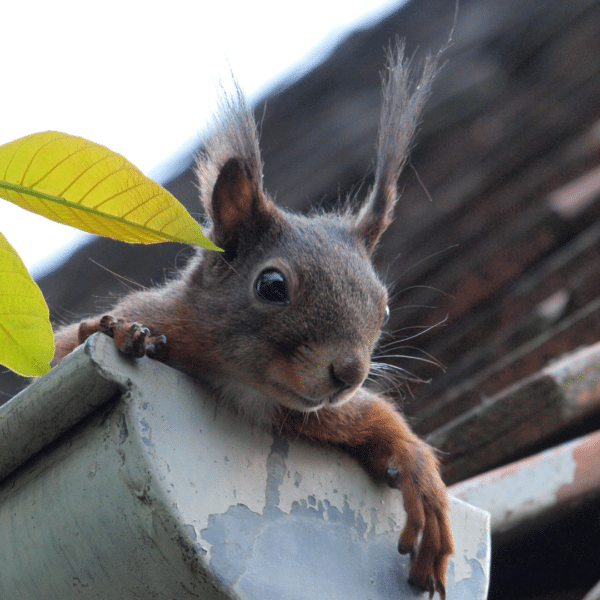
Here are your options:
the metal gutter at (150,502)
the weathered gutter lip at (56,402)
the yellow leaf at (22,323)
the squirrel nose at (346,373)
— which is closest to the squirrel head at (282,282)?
the squirrel nose at (346,373)

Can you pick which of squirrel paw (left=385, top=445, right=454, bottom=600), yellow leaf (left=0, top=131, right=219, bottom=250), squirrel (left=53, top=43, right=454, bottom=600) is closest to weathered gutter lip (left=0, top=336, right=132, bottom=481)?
squirrel (left=53, top=43, right=454, bottom=600)

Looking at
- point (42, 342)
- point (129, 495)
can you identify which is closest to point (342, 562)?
point (129, 495)

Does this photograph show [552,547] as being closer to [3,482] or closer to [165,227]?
[3,482]

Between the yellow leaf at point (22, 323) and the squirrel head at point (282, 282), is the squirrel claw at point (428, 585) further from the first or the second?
the yellow leaf at point (22, 323)

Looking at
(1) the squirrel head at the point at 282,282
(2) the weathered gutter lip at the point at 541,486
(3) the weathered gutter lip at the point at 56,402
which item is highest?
(3) the weathered gutter lip at the point at 56,402

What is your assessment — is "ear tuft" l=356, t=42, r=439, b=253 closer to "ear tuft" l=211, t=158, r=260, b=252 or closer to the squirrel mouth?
"ear tuft" l=211, t=158, r=260, b=252

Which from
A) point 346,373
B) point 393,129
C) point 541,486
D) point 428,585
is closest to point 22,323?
point 346,373
